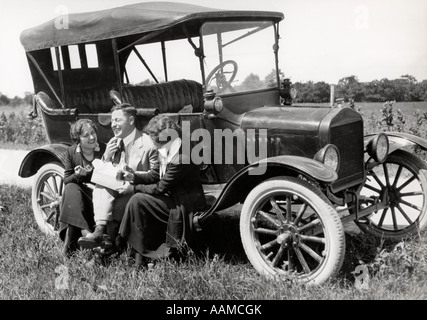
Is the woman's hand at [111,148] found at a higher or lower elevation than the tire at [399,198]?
higher

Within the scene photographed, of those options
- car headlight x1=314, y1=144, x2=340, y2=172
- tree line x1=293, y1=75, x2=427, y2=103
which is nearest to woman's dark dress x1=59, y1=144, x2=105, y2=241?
car headlight x1=314, y1=144, x2=340, y2=172

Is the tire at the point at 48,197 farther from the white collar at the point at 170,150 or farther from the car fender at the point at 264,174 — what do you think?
the car fender at the point at 264,174

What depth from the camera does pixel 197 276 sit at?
369 centimetres

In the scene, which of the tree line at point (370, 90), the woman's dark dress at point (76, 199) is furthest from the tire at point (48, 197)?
the tree line at point (370, 90)

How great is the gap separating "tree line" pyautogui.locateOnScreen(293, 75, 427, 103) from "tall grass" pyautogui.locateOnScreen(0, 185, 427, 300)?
2659 millimetres

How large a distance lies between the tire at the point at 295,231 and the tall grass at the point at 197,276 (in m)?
0.12

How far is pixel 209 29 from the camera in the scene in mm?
4465

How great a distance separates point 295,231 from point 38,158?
10.1 ft

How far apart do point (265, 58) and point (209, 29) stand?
76 centimetres

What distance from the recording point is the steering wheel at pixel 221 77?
451cm

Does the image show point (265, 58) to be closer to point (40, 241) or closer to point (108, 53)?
point (108, 53)

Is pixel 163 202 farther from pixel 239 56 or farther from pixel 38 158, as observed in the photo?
pixel 38 158

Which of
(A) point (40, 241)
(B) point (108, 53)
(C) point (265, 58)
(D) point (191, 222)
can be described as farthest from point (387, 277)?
(B) point (108, 53)

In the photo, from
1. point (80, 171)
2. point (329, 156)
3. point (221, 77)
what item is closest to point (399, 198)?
point (329, 156)
